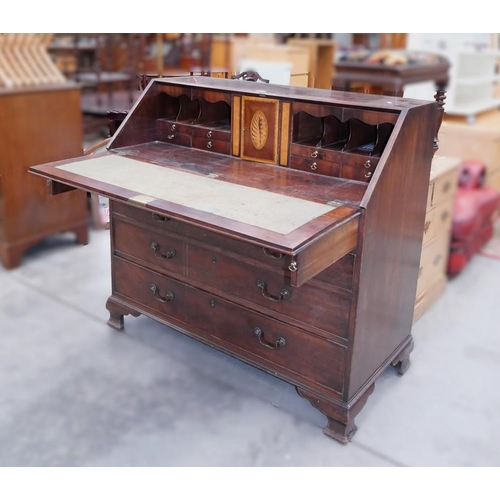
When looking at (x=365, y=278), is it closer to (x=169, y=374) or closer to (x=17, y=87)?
(x=169, y=374)

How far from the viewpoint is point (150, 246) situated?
2471mm

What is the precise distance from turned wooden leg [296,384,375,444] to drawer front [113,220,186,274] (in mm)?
707

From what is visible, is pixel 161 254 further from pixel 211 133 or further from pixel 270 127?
pixel 270 127

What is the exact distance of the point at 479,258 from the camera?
3719 mm

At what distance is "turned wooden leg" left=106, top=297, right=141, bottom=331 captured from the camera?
8.87ft

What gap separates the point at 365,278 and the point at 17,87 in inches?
93.1

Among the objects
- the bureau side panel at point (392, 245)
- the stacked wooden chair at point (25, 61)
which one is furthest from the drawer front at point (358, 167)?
the stacked wooden chair at point (25, 61)

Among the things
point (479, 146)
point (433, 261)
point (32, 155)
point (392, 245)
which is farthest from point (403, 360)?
point (32, 155)

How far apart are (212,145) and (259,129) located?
263 millimetres

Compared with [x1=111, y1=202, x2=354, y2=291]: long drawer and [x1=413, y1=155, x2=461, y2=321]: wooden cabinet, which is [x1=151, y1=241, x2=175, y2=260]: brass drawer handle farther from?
[x1=413, y1=155, x2=461, y2=321]: wooden cabinet

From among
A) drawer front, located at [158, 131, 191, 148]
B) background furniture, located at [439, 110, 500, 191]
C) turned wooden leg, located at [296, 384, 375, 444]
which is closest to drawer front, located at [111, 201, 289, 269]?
drawer front, located at [158, 131, 191, 148]

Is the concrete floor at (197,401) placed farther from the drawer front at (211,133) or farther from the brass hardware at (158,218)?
the drawer front at (211,133)

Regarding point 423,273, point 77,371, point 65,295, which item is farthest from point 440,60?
point 77,371

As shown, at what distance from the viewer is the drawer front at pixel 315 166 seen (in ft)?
6.95
